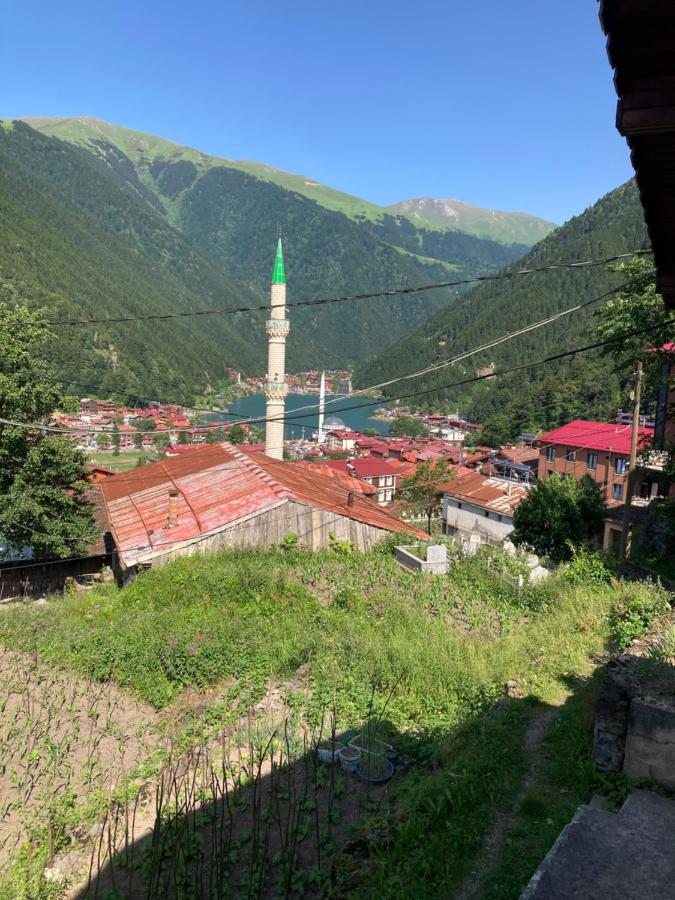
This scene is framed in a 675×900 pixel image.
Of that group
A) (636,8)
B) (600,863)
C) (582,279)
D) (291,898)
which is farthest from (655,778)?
(582,279)

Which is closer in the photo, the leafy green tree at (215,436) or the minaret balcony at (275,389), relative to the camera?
the minaret balcony at (275,389)

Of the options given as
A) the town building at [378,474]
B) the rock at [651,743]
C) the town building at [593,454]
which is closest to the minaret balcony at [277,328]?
the town building at [378,474]

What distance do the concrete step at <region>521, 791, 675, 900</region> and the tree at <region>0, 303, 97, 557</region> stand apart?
591 inches

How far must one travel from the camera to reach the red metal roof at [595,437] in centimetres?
3844

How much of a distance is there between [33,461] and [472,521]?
1151 inches

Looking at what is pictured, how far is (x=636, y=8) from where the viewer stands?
2.10 meters

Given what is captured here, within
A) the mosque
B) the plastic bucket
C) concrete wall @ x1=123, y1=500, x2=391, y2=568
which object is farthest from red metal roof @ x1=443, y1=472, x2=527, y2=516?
the plastic bucket

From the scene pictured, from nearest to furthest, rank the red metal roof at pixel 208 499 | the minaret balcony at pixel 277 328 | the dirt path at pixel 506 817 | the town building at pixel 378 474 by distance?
1. the dirt path at pixel 506 817
2. the red metal roof at pixel 208 499
3. the minaret balcony at pixel 277 328
4. the town building at pixel 378 474

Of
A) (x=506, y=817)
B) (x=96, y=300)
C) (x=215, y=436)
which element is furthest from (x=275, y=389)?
(x=96, y=300)

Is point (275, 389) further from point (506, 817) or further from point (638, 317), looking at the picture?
point (506, 817)

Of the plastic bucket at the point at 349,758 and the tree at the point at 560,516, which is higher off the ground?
the plastic bucket at the point at 349,758

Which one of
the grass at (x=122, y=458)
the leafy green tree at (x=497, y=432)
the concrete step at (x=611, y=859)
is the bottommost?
the grass at (x=122, y=458)

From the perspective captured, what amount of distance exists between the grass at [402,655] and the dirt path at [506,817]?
0.07 m

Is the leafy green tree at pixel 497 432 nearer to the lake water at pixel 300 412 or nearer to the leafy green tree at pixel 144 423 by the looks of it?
the lake water at pixel 300 412
